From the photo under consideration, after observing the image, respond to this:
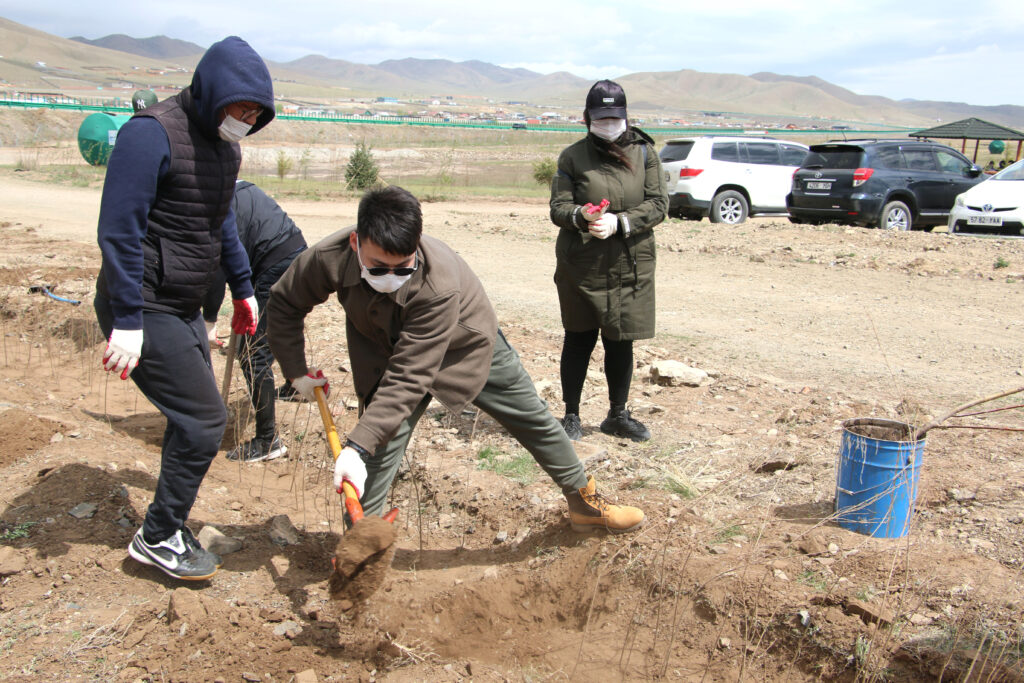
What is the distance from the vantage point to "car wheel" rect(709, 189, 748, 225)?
1405cm

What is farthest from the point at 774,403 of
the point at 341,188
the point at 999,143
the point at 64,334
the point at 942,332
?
the point at 999,143

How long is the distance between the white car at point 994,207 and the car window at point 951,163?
2.97 feet

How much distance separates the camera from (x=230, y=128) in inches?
113

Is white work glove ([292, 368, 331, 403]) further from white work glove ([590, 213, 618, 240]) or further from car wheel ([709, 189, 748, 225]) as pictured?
car wheel ([709, 189, 748, 225])

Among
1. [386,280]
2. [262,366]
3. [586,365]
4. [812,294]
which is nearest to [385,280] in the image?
[386,280]

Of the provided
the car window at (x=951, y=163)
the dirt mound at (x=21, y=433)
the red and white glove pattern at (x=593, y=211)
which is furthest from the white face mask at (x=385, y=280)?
the car window at (x=951, y=163)

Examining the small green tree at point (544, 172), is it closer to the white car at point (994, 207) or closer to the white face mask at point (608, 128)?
the white car at point (994, 207)

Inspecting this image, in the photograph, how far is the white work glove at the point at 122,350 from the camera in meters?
2.73

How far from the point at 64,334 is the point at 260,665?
189 inches

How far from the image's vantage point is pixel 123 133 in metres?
2.71

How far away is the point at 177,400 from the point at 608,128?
94.6 inches

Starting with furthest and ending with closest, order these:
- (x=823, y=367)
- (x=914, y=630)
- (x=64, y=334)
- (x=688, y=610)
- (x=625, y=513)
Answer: (x=64, y=334), (x=823, y=367), (x=625, y=513), (x=688, y=610), (x=914, y=630)

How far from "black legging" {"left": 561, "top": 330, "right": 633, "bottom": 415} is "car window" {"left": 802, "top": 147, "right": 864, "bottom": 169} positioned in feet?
31.9

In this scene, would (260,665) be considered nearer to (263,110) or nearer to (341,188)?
(263,110)
